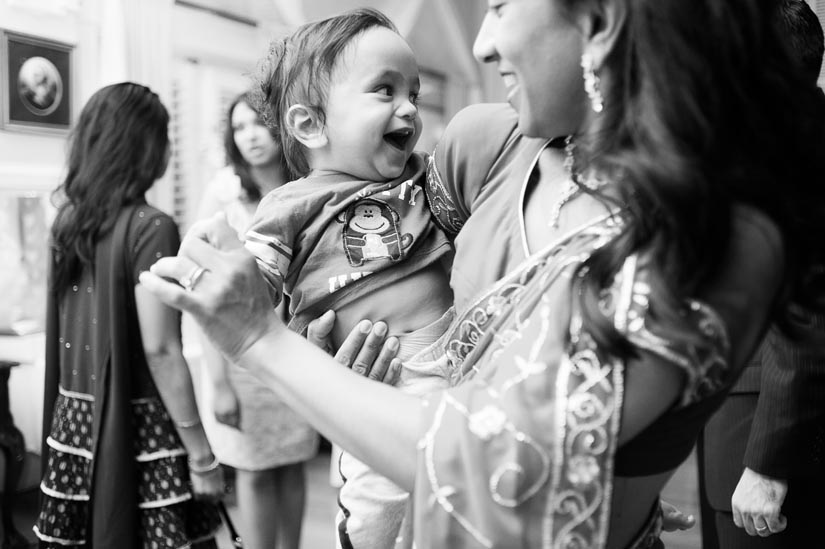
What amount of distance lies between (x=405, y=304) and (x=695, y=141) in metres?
0.76

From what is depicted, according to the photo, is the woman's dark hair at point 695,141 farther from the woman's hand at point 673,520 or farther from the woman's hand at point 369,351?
the woman's hand at point 369,351

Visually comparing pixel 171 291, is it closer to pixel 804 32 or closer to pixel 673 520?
pixel 673 520

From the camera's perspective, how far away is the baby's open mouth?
4.81 feet

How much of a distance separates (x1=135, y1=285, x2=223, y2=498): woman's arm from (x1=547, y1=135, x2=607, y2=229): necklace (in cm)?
151

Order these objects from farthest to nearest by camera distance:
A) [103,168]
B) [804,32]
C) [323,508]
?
[323,508] < [103,168] < [804,32]

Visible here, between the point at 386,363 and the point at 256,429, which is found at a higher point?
the point at 386,363

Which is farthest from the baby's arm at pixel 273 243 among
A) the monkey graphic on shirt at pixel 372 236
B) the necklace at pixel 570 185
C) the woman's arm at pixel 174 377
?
the woman's arm at pixel 174 377

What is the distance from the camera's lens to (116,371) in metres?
2.24

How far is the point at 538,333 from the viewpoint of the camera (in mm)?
834

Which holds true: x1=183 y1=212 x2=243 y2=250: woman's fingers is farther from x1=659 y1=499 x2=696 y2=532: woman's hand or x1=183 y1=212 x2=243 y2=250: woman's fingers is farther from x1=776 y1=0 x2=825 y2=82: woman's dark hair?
x1=776 y1=0 x2=825 y2=82: woman's dark hair

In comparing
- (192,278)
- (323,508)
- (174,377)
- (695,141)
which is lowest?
(323,508)

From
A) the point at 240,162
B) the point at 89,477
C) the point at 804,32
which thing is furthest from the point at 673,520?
the point at 240,162

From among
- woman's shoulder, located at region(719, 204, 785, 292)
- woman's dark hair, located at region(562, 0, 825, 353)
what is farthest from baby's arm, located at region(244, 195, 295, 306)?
woman's shoulder, located at region(719, 204, 785, 292)

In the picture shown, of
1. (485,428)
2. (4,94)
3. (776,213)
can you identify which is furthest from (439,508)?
(4,94)
